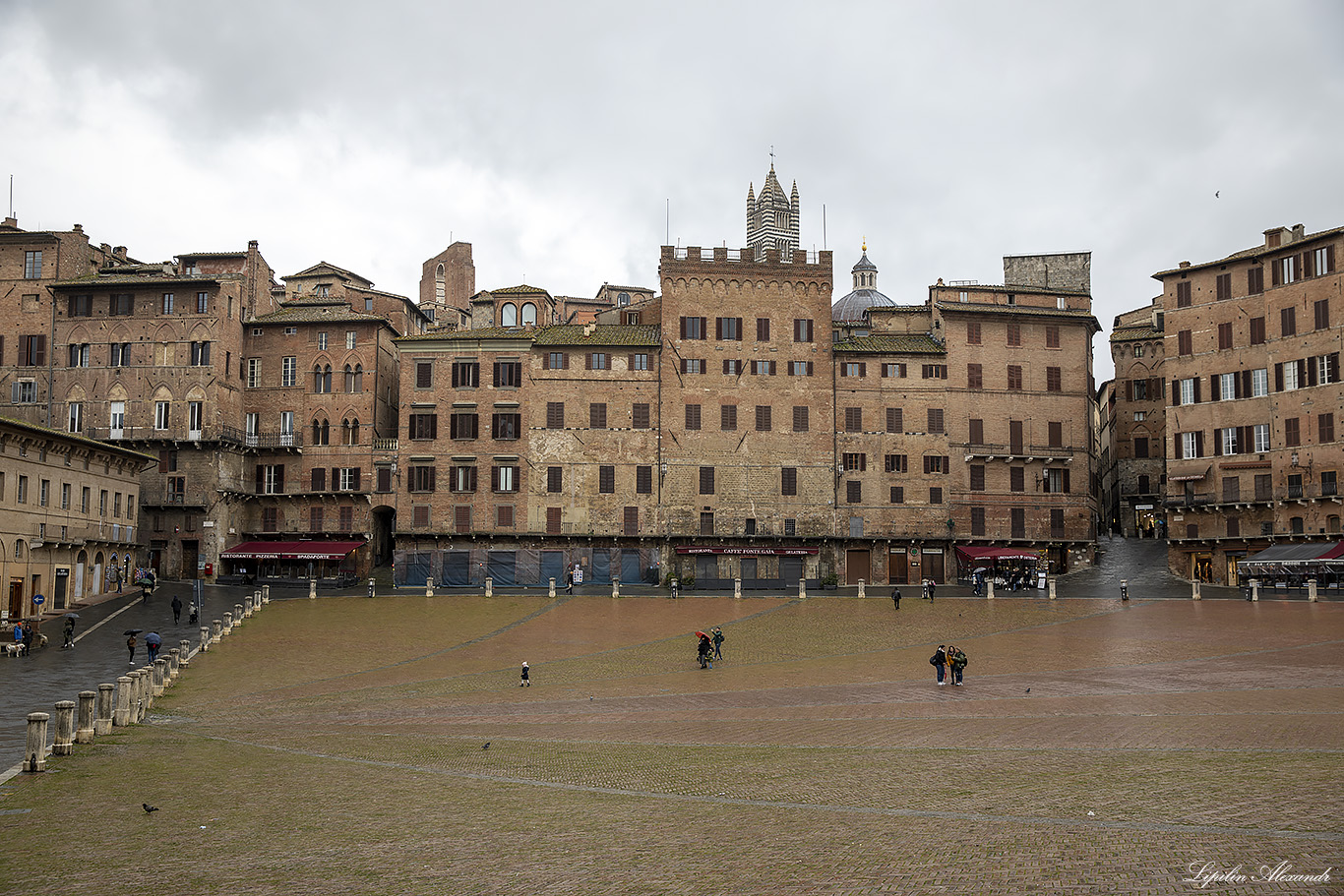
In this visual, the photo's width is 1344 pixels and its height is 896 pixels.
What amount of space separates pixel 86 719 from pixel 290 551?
45.9m

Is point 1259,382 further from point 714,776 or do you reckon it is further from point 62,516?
point 62,516

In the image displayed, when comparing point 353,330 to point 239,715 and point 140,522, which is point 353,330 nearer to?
point 140,522

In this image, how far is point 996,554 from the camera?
218ft

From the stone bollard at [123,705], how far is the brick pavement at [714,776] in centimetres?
74

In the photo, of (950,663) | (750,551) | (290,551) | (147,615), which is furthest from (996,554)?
(147,615)

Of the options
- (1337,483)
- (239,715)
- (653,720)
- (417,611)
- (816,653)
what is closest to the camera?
(653,720)

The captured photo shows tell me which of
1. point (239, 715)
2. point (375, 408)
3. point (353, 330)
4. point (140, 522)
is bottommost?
point (239, 715)

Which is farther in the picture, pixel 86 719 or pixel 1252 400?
pixel 1252 400

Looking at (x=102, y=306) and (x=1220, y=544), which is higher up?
(x=102, y=306)

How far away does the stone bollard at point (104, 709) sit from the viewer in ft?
76.0

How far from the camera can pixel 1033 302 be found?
70.6m

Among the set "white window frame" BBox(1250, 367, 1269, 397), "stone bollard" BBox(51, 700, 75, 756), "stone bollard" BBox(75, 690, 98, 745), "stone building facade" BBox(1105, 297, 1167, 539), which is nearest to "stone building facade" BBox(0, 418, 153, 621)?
"stone bollard" BBox(75, 690, 98, 745)

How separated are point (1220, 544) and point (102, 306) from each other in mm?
70657

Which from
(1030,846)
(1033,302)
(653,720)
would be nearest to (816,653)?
(653,720)
